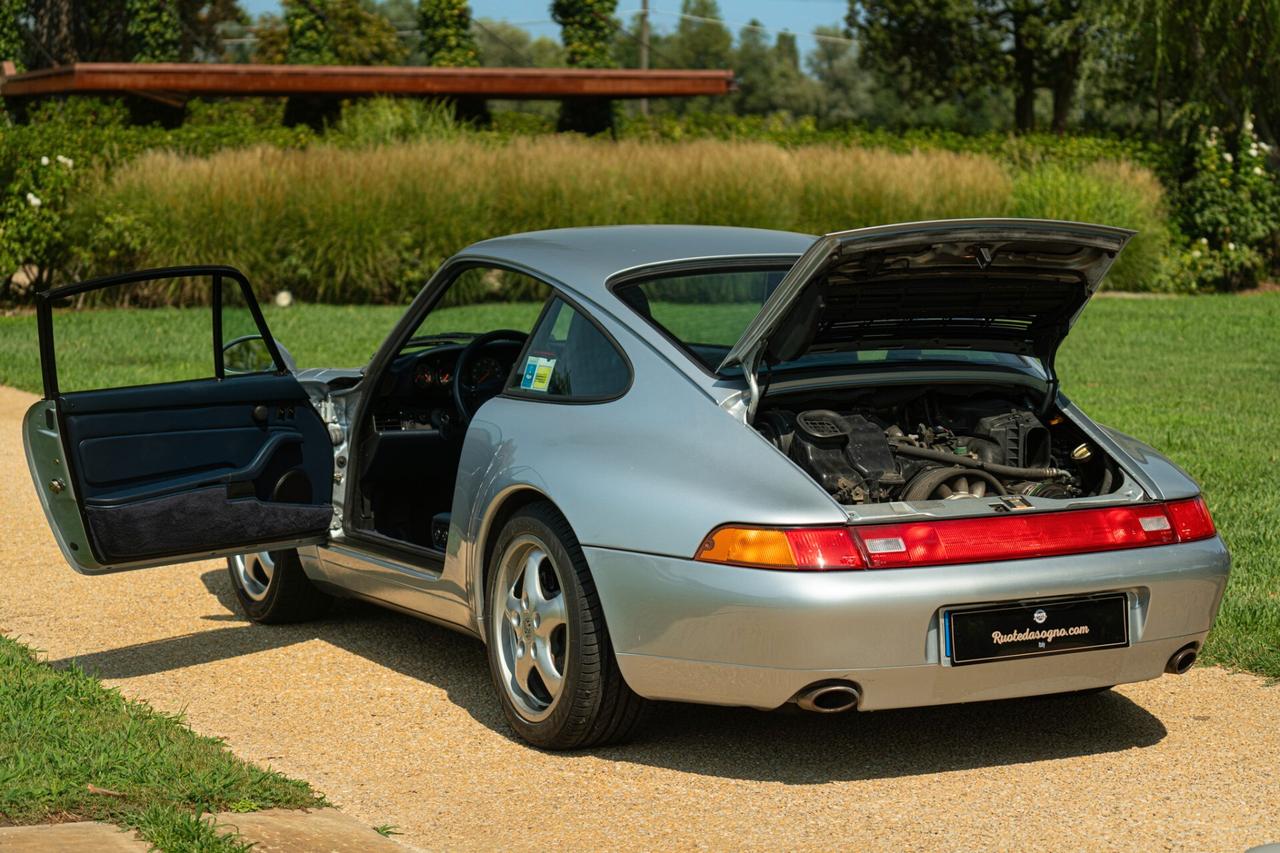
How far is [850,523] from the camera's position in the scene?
4.20 meters

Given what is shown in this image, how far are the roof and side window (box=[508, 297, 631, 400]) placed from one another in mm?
113

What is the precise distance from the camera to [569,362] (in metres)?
4.98

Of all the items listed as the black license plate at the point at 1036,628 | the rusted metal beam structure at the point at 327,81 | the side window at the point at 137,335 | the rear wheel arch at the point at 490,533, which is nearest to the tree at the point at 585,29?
the rusted metal beam structure at the point at 327,81

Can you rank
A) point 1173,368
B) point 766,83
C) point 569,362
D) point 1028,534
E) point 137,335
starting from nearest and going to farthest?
point 1028,534, point 569,362, point 1173,368, point 137,335, point 766,83

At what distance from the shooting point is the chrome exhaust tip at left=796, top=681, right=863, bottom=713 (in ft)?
13.8

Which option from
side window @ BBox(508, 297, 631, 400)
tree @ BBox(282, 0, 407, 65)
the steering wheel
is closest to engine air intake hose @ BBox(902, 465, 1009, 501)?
side window @ BBox(508, 297, 631, 400)

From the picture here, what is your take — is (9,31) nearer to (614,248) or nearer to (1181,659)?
(614,248)

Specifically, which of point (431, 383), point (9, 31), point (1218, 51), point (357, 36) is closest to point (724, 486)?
point (431, 383)

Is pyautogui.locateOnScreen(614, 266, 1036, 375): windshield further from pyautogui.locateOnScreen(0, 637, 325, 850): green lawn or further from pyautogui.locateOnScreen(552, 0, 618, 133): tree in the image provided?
pyautogui.locateOnScreen(552, 0, 618, 133): tree

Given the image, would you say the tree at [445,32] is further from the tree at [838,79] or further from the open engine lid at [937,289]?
the tree at [838,79]

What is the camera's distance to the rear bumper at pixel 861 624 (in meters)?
4.12

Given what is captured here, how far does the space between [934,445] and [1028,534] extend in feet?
2.27

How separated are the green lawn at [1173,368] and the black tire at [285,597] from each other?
6.36 feet

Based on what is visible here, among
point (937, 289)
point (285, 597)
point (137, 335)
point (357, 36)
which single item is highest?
point (357, 36)
